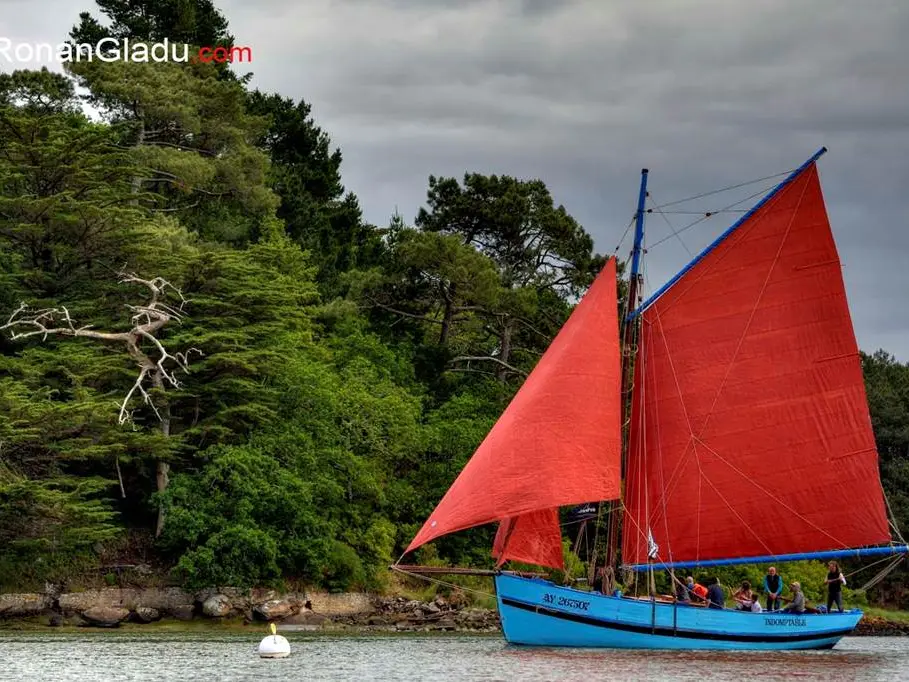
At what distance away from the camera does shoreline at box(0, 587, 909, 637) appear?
49000 millimetres

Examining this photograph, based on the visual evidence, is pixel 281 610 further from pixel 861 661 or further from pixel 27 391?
pixel 861 661

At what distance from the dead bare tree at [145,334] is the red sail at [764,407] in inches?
775

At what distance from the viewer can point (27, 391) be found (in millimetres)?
49594

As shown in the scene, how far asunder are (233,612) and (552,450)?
59.9ft

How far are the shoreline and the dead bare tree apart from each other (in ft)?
12.8

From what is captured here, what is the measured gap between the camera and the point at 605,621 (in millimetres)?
37500

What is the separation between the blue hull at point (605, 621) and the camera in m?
37.5

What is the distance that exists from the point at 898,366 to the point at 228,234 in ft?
149

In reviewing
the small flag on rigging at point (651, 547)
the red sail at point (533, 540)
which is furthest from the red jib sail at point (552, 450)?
the small flag on rigging at point (651, 547)

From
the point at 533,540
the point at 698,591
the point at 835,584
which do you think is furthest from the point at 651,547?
the point at 835,584

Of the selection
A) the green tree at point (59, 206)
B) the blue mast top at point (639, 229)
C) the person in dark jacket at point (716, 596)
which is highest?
the green tree at point (59, 206)

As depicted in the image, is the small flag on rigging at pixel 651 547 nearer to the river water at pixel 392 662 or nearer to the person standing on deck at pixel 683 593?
the person standing on deck at pixel 683 593

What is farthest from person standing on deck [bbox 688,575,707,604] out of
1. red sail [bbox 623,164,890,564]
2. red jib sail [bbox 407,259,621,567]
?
red jib sail [bbox 407,259,621,567]

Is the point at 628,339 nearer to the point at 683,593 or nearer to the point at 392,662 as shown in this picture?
the point at 683,593
